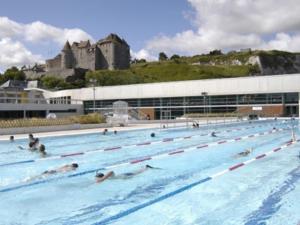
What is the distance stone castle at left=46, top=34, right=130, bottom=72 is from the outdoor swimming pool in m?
119

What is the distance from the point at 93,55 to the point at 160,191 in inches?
4964

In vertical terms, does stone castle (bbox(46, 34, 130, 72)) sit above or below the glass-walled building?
above

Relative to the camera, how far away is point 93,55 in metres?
132

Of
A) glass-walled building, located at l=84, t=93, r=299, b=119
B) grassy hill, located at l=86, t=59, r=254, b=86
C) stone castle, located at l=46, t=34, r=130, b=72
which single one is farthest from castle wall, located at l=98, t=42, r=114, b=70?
glass-walled building, located at l=84, t=93, r=299, b=119

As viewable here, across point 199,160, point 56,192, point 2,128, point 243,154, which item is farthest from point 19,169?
point 2,128

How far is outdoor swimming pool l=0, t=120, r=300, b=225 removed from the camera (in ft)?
22.5

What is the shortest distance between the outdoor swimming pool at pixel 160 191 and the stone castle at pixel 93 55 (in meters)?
119

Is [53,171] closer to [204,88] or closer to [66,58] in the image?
[204,88]

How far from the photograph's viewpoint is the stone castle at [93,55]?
132 meters

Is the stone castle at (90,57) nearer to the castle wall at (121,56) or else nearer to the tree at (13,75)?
the castle wall at (121,56)

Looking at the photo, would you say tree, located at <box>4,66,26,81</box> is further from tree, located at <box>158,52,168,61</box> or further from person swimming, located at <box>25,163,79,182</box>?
person swimming, located at <box>25,163,79,182</box>

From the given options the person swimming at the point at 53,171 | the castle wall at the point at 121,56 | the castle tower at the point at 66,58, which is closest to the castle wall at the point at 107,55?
the castle wall at the point at 121,56

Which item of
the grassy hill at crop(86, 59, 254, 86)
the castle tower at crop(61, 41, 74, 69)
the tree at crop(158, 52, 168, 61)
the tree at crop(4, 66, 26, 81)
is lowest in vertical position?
the tree at crop(4, 66, 26, 81)

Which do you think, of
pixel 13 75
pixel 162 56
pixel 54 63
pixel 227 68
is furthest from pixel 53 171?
pixel 162 56
